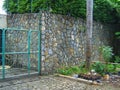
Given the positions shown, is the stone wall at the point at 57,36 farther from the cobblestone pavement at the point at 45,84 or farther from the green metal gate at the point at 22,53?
the cobblestone pavement at the point at 45,84

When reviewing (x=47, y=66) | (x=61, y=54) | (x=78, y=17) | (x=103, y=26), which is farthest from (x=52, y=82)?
(x=103, y=26)

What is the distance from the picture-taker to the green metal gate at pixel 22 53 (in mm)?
9312

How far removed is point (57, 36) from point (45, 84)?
2611 mm

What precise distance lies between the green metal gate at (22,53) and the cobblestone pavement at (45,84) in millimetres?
537

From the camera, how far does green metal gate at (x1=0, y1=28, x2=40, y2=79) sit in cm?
931

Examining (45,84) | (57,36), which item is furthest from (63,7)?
(45,84)

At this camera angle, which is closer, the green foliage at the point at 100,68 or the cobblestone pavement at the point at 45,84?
the cobblestone pavement at the point at 45,84

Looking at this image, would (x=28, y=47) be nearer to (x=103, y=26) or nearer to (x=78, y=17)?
(x=78, y=17)

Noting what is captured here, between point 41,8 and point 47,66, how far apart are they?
2609 millimetres

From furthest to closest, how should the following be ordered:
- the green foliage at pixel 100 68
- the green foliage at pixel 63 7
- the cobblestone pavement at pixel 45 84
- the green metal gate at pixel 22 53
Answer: the green foliage at pixel 63 7
the green foliage at pixel 100 68
the green metal gate at pixel 22 53
the cobblestone pavement at pixel 45 84

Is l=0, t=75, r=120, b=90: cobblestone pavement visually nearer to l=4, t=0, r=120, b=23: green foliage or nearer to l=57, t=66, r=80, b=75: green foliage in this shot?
l=57, t=66, r=80, b=75: green foliage

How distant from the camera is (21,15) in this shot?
10469 mm

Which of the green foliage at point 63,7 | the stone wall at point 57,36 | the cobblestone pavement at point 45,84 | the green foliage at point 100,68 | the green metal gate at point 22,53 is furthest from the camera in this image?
the green foliage at point 63,7

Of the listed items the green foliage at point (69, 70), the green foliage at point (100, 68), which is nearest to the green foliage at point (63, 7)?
the green foliage at point (69, 70)
